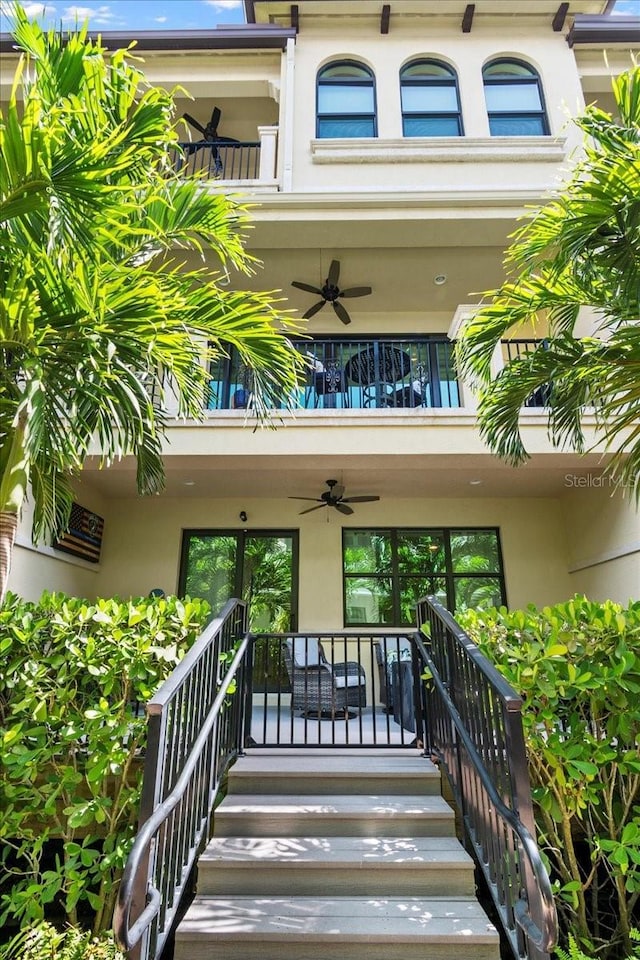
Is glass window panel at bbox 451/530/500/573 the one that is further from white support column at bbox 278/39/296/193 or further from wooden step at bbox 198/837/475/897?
white support column at bbox 278/39/296/193

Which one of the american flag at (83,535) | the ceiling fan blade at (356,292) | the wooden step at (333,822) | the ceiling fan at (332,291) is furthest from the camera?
the ceiling fan blade at (356,292)

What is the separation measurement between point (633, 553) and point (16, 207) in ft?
23.5

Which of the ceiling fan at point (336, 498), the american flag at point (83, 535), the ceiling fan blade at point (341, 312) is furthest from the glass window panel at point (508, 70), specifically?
the american flag at point (83, 535)

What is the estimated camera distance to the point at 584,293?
4.00 metres

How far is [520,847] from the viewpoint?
7.78 feet

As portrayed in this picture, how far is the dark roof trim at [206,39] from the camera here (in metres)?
8.27

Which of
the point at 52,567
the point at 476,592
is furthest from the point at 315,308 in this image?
the point at 52,567

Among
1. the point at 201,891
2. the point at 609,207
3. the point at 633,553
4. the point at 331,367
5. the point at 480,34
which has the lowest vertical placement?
the point at 201,891

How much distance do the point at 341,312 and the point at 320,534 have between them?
11.6 ft

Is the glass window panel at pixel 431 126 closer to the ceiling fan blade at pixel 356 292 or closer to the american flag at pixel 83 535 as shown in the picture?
the ceiling fan blade at pixel 356 292

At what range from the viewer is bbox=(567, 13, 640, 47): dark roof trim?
27.3 ft

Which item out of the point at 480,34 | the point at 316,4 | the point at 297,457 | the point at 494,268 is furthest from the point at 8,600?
the point at 480,34

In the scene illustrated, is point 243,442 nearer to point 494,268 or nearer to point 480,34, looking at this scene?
point 494,268

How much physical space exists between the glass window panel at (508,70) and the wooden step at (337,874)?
35.5ft
